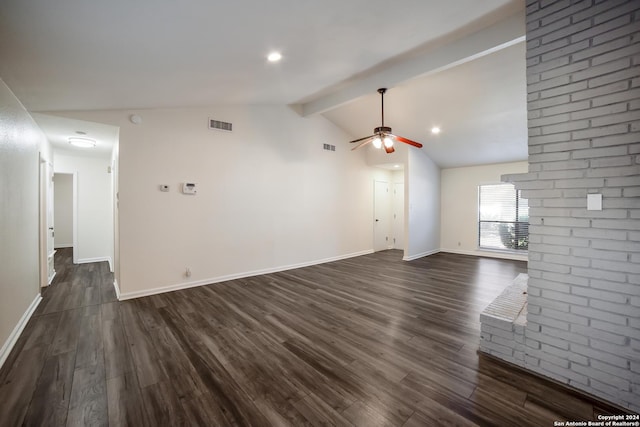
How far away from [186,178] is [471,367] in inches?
183

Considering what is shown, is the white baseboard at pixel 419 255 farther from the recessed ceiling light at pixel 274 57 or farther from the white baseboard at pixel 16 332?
the white baseboard at pixel 16 332

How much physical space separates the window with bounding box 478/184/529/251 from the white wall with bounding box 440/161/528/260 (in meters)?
0.20

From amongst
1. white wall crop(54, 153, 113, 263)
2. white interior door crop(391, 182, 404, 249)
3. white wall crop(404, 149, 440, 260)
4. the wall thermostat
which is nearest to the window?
white wall crop(404, 149, 440, 260)

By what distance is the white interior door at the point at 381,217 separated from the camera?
26.1ft

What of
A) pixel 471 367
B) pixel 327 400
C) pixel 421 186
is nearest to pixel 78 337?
pixel 327 400

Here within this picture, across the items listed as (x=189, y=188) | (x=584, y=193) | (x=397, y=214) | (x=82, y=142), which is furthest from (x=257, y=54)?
(x=397, y=214)

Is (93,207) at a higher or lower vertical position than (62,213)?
higher

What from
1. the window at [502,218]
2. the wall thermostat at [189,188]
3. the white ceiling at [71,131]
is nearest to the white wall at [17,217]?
the white ceiling at [71,131]

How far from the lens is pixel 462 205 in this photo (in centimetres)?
780

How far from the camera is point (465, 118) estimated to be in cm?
519

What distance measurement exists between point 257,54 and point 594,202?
3363 mm

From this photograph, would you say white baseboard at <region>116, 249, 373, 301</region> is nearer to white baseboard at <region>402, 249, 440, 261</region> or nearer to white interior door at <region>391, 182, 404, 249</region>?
white baseboard at <region>402, 249, 440, 261</region>

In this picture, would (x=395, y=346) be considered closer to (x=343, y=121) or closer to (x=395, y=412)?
(x=395, y=412)

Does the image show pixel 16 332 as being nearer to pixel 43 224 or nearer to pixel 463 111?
pixel 43 224
